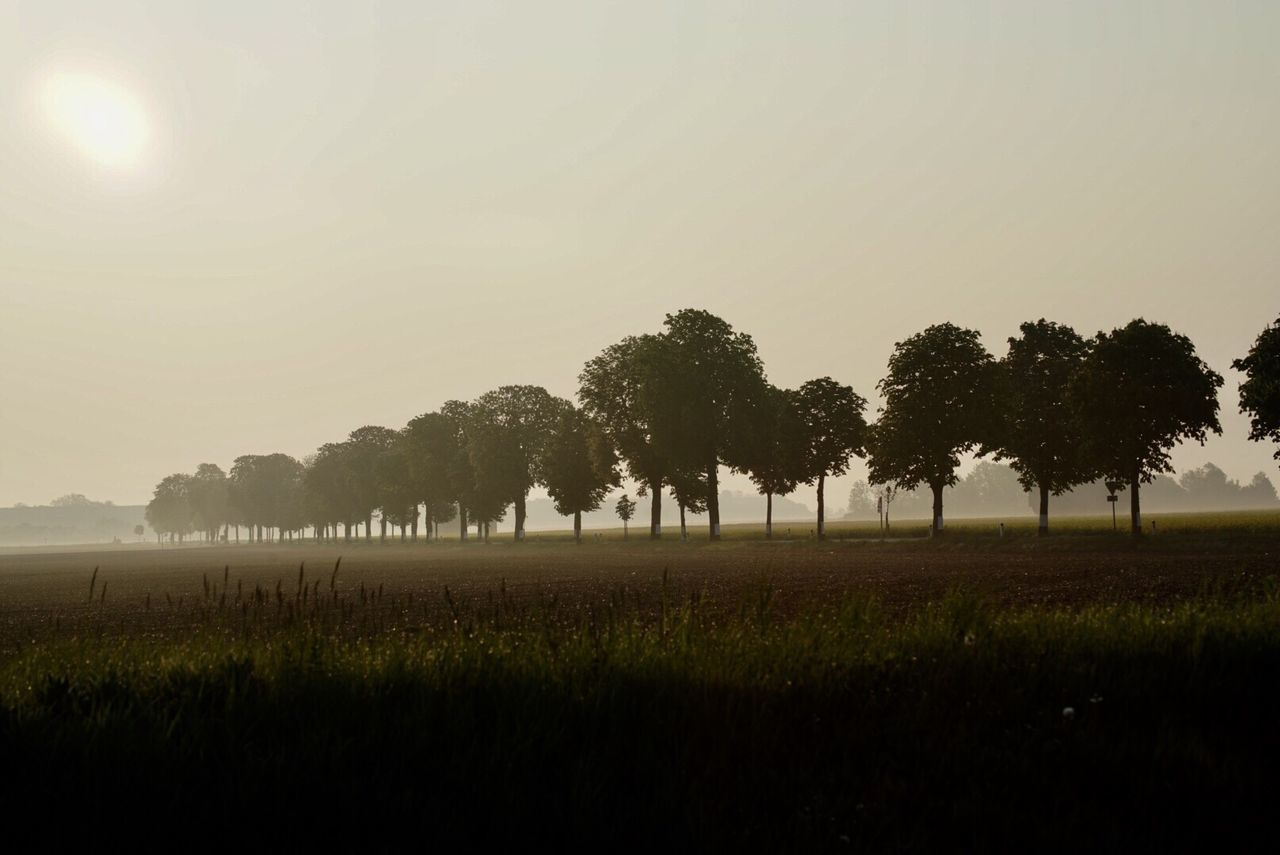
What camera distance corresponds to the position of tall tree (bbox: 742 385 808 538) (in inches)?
3017

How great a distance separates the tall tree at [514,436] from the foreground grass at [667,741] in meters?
89.4

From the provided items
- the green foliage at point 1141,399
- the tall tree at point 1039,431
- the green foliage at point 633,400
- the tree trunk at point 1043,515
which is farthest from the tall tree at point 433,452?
the green foliage at point 1141,399

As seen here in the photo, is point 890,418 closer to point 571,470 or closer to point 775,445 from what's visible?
point 775,445

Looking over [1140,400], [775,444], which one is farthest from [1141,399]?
[775,444]

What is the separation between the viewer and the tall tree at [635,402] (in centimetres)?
7462

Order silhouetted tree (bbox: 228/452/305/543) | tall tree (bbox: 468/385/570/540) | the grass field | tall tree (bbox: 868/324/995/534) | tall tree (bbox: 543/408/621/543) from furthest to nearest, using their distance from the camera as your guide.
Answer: silhouetted tree (bbox: 228/452/305/543) < tall tree (bbox: 468/385/570/540) < tall tree (bbox: 543/408/621/543) < tall tree (bbox: 868/324/995/534) < the grass field

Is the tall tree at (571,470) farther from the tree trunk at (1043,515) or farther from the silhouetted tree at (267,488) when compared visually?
the silhouetted tree at (267,488)

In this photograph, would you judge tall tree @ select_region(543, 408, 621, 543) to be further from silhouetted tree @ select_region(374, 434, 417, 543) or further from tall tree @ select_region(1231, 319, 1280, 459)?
A: tall tree @ select_region(1231, 319, 1280, 459)

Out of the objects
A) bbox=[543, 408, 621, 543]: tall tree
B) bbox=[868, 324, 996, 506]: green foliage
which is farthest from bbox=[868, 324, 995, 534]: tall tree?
bbox=[543, 408, 621, 543]: tall tree

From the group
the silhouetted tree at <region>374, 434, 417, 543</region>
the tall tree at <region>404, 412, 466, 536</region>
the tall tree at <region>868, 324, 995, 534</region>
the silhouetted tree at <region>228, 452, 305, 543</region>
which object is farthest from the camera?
the silhouetted tree at <region>228, 452, 305, 543</region>

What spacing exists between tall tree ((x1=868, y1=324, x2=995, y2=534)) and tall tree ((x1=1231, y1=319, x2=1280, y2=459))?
1662cm

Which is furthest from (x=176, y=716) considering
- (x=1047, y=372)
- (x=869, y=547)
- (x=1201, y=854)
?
(x=1047, y=372)

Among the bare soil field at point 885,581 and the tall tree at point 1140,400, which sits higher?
the tall tree at point 1140,400

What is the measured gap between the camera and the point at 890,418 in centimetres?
6888
